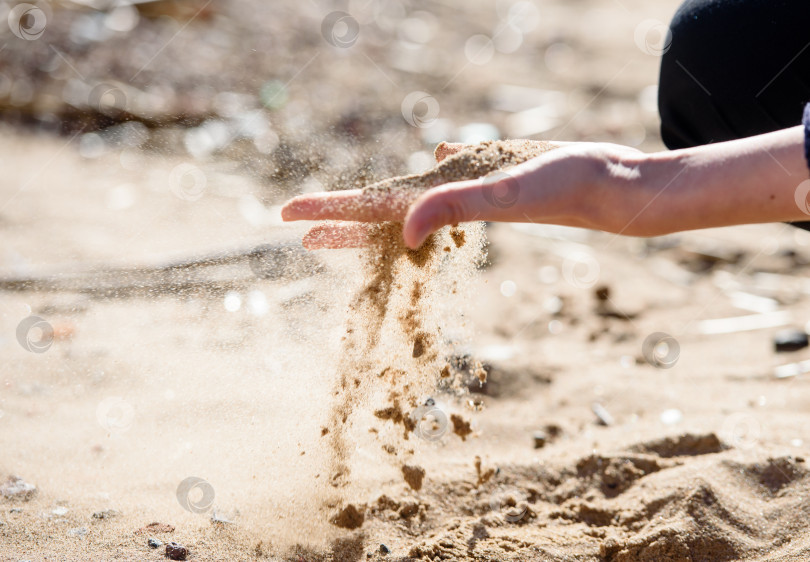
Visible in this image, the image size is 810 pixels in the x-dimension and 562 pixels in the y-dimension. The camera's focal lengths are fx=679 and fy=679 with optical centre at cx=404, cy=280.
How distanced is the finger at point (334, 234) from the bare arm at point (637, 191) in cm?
30

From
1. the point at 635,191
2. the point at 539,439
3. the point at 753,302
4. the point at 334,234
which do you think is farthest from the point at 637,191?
the point at 753,302

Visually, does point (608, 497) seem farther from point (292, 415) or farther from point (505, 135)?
point (505, 135)

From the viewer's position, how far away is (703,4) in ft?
8.48

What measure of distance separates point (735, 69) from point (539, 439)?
5.18 ft

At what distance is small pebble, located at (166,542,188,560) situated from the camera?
198 centimetres

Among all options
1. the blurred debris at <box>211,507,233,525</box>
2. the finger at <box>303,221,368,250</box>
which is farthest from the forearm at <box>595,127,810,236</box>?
the blurred debris at <box>211,507,233,525</box>

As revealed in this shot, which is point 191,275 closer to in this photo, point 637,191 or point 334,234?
point 334,234

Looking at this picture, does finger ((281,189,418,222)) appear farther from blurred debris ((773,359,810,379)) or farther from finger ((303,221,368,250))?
blurred debris ((773,359,810,379))

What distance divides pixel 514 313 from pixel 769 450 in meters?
1.46

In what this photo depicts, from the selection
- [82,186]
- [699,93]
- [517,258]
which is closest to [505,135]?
[517,258]

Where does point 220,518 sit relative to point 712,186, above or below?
below

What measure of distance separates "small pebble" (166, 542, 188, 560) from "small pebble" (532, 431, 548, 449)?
1.38 meters

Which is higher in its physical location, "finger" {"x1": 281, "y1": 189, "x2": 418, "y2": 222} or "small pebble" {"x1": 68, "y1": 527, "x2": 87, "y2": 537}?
"finger" {"x1": 281, "y1": 189, "x2": 418, "y2": 222}

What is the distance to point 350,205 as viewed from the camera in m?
1.97
